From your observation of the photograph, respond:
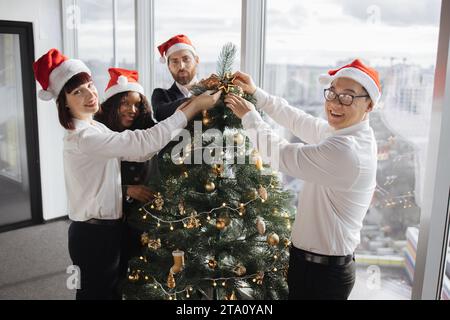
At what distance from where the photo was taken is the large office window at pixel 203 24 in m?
2.98

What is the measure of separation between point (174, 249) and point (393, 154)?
1.15 metres

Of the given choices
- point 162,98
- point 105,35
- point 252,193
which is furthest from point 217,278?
point 105,35

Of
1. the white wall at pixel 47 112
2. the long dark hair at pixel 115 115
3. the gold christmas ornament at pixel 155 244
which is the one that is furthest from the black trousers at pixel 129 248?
the white wall at pixel 47 112

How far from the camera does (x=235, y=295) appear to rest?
194 cm

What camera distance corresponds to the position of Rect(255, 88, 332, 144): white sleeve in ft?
6.75

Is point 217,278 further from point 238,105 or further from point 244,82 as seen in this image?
point 244,82

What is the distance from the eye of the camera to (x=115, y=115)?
2.31m

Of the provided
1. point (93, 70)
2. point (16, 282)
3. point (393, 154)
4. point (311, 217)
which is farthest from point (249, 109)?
point (93, 70)

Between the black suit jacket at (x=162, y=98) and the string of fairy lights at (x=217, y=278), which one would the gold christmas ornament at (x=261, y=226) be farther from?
the black suit jacket at (x=162, y=98)

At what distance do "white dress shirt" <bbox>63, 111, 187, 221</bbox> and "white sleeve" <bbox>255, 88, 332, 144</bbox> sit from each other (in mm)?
496

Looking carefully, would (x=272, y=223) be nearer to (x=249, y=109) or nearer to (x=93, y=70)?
(x=249, y=109)

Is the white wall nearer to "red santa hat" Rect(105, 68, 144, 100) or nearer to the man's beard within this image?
"red santa hat" Rect(105, 68, 144, 100)

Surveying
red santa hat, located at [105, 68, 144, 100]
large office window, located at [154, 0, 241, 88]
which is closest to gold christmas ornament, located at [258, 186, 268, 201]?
red santa hat, located at [105, 68, 144, 100]

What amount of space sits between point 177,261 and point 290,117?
863mm
